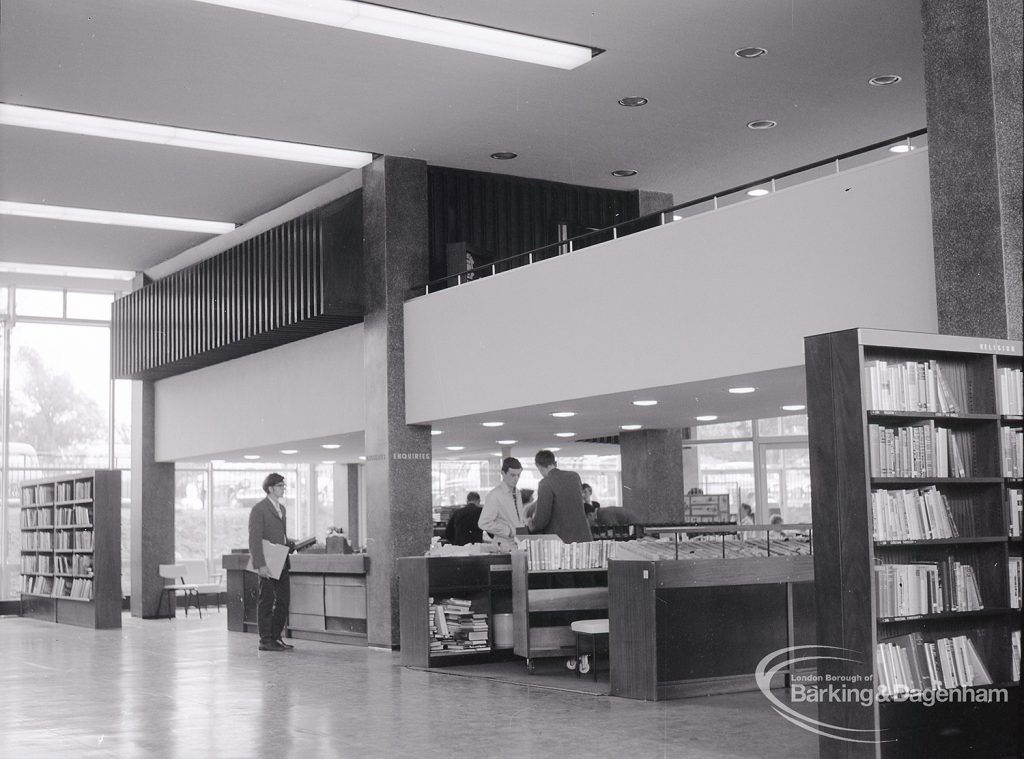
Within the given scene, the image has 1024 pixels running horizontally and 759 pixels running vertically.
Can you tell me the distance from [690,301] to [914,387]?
3721 mm

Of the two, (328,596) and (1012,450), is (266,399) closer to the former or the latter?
(328,596)

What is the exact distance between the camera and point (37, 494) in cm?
1848

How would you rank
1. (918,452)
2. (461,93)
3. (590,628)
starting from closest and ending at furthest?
(918,452), (590,628), (461,93)

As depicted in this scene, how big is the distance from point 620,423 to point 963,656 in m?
7.78

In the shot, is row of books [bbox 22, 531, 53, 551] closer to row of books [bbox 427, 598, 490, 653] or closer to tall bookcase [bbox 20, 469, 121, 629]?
tall bookcase [bbox 20, 469, 121, 629]

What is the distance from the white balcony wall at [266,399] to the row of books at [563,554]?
4430 mm

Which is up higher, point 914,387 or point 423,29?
point 423,29

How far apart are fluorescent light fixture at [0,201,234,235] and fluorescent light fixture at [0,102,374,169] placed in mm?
3268

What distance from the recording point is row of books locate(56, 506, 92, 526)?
16.5 metres

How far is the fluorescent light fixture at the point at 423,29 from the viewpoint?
354 inches

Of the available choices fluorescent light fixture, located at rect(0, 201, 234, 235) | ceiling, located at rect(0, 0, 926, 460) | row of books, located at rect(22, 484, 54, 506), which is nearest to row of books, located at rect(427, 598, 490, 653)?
ceiling, located at rect(0, 0, 926, 460)

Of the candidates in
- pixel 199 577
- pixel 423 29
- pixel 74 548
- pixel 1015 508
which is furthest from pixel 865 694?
pixel 199 577

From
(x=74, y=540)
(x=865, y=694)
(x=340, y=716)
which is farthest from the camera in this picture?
(x=74, y=540)

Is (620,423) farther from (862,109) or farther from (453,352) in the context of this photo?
(862,109)
